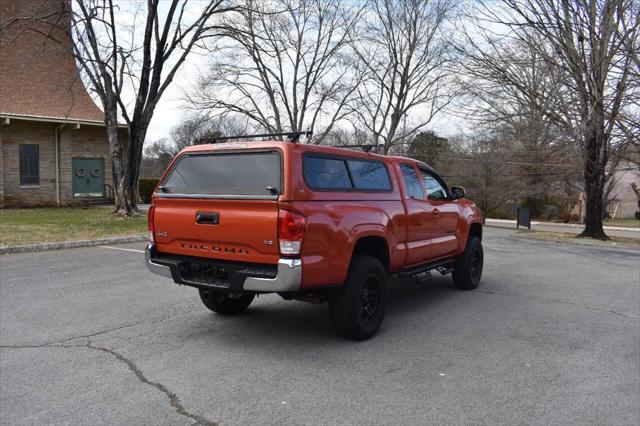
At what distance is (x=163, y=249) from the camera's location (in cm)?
535

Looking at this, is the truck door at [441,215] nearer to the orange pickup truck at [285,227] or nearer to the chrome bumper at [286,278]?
the orange pickup truck at [285,227]

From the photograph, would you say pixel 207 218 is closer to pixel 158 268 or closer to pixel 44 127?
pixel 158 268

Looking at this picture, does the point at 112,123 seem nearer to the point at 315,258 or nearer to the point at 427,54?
the point at 315,258

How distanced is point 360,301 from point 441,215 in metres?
2.42

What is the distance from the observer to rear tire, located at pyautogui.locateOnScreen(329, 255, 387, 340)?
16.5 feet

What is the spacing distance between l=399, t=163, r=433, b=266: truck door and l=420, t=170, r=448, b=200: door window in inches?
9.6

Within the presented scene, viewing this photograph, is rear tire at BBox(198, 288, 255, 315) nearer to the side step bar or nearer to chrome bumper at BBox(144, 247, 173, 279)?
chrome bumper at BBox(144, 247, 173, 279)

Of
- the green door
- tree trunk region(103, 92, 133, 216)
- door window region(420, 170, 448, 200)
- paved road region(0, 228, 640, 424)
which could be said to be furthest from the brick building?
door window region(420, 170, 448, 200)

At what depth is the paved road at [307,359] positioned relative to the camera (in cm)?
366

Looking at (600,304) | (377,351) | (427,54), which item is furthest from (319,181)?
(427,54)

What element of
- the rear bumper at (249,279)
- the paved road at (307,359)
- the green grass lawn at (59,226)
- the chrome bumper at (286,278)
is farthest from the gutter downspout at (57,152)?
the chrome bumper at (286,278)

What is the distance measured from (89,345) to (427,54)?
107 ft

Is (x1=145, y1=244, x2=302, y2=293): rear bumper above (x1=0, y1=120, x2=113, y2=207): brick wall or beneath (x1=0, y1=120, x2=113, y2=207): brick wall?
beneath

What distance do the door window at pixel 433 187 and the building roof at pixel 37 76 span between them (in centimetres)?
1925
